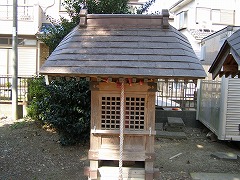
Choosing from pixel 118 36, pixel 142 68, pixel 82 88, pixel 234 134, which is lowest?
pixel 234 134

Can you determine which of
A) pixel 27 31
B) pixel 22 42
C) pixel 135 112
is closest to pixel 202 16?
pixel 27 31

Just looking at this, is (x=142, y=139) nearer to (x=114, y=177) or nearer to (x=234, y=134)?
(x=114, y=177)

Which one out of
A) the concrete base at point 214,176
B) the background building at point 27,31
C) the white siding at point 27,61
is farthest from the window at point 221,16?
the concrete base at point 214,176

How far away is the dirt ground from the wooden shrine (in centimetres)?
Result: 235

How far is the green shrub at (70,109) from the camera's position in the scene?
8250 millimetres

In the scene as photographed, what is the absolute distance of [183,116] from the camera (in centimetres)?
1182

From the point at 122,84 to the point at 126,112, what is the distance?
60 cm

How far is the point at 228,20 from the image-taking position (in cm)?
2103

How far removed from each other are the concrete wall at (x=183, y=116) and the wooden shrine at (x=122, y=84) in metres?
6.57

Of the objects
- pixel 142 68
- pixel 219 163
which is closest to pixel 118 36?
pixel 142 68

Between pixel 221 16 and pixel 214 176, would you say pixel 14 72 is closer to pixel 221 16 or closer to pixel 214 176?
pixel 214 176

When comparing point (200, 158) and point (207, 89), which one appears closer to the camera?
point (200, 158)

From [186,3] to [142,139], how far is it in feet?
63.8

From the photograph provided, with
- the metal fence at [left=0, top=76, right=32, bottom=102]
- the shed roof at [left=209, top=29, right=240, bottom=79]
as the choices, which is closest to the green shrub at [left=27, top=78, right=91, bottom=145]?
the metal fence at [left=0, top=76, right=32, bottom=102]
